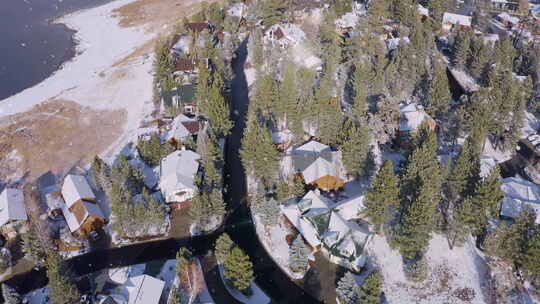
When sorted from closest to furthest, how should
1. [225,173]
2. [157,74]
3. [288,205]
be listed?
[288,205]
[225,173]
[157,74]

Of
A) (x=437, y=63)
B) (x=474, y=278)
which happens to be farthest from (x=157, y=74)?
(x=474, y=278)

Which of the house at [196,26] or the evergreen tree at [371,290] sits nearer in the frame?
the evergreen tree at [371,290]

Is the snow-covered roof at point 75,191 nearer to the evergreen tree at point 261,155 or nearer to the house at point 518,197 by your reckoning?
the evergreen tree at point 261,155

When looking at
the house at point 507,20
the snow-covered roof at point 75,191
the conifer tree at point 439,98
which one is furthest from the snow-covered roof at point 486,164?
the house at point 507,20

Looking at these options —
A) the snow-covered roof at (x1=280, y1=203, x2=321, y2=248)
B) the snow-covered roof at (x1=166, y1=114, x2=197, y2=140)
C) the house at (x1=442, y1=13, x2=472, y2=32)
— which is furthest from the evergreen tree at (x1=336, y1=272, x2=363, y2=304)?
the house at (x1=442, y1=13, x2=472, y2=32)

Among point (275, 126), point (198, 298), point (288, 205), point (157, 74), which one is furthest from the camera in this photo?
point (157, 74)

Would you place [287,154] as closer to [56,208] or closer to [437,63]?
[56,208]

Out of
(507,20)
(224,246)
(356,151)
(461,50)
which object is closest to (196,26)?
(461,50)
